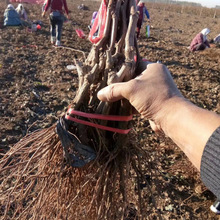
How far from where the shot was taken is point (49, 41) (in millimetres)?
7234

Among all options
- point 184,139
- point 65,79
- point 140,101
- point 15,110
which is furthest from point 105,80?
point 65,79

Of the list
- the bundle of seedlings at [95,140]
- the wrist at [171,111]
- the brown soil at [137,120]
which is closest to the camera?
the wrist at [171,111]

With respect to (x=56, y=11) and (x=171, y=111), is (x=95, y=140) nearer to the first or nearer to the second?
(x=171, y=111)

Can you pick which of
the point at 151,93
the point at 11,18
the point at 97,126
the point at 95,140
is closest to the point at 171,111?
the point at 151,93

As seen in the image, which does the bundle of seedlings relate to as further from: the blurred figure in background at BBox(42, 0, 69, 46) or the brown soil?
the blurred figure in background at BBox(42, 0, 69, 46)

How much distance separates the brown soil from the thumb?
1.65 ft

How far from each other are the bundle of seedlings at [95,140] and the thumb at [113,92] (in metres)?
0.06

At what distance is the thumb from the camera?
42.7 inches

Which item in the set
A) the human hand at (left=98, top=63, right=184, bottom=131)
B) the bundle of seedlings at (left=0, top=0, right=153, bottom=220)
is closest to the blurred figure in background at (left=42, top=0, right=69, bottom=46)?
the bundle of seedlings at (left=0, top=0, right=153, bottom=220)

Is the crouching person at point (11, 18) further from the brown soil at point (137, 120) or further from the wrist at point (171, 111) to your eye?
the wrist at point (171, 111)

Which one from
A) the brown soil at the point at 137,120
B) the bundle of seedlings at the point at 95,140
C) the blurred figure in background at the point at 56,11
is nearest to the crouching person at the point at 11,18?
the brown soil at the point at 137,120

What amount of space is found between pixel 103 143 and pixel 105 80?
344mm

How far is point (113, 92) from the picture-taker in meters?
1.12

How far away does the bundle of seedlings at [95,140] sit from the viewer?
1266 mm
